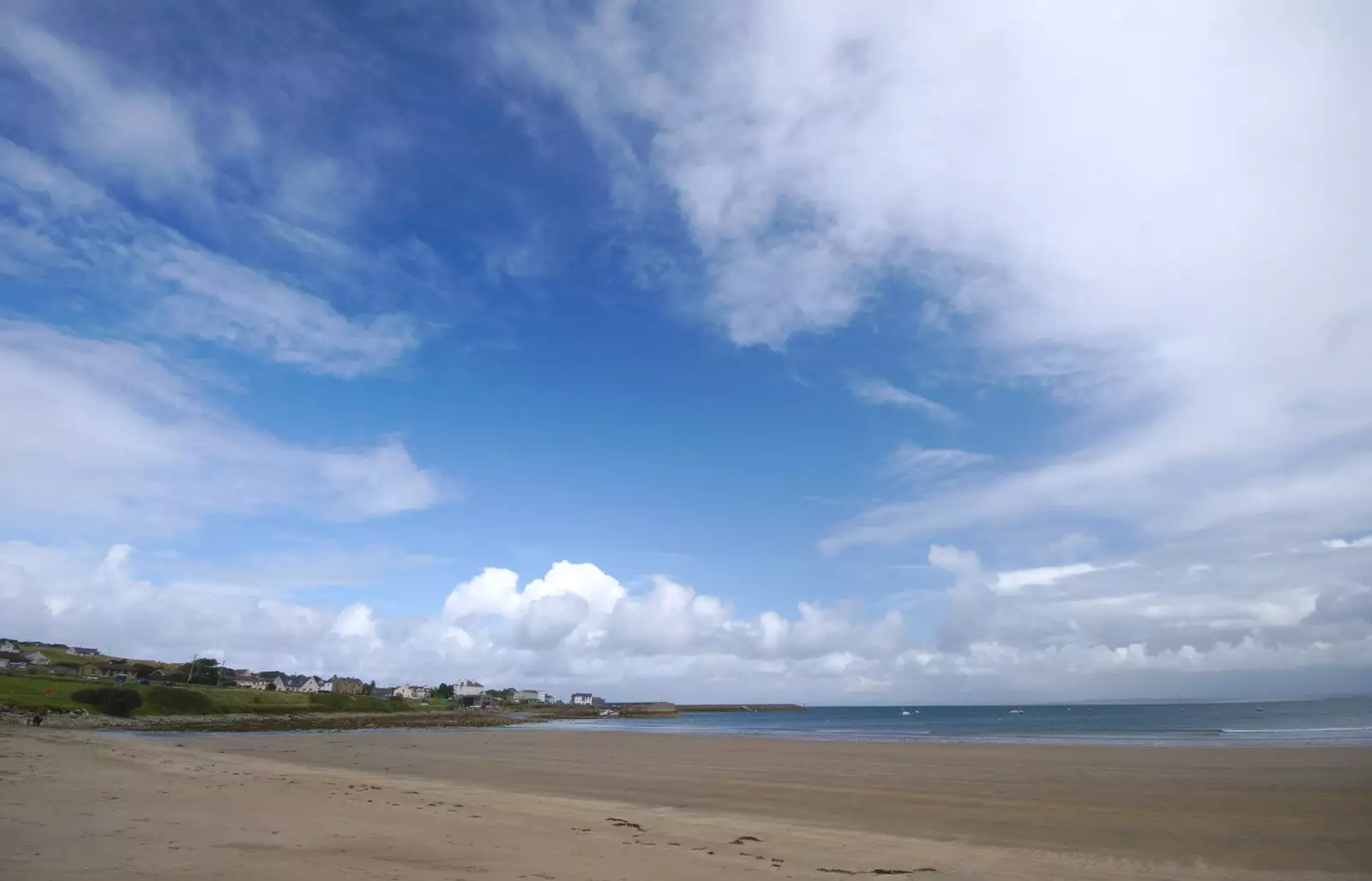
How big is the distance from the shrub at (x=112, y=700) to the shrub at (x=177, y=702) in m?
4.41

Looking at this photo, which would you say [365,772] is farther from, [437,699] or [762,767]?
[437,699]

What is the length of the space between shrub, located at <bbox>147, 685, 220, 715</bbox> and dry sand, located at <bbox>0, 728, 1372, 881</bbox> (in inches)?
2288

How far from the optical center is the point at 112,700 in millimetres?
69625

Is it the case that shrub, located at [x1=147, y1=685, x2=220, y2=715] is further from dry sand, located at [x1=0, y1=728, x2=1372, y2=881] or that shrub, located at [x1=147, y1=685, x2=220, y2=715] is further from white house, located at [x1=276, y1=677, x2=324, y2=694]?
white house, located at [x1=276, y1=677, x2=324, y2=694]

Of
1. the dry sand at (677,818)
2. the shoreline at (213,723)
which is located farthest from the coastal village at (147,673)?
the dry sand at (677,818)

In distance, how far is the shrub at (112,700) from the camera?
226 feet

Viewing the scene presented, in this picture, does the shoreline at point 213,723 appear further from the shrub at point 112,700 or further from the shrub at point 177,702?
the shrub at point 177,702

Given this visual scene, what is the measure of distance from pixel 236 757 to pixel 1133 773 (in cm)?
3817

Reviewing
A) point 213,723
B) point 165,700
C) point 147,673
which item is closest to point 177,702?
point 165,700

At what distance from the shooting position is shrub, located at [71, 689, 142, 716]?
68.9m

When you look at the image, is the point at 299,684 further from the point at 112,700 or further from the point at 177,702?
the point at 112,700

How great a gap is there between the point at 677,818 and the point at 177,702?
286ft

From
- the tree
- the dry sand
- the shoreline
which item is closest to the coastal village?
the tree

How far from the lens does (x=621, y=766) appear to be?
1267 inches
